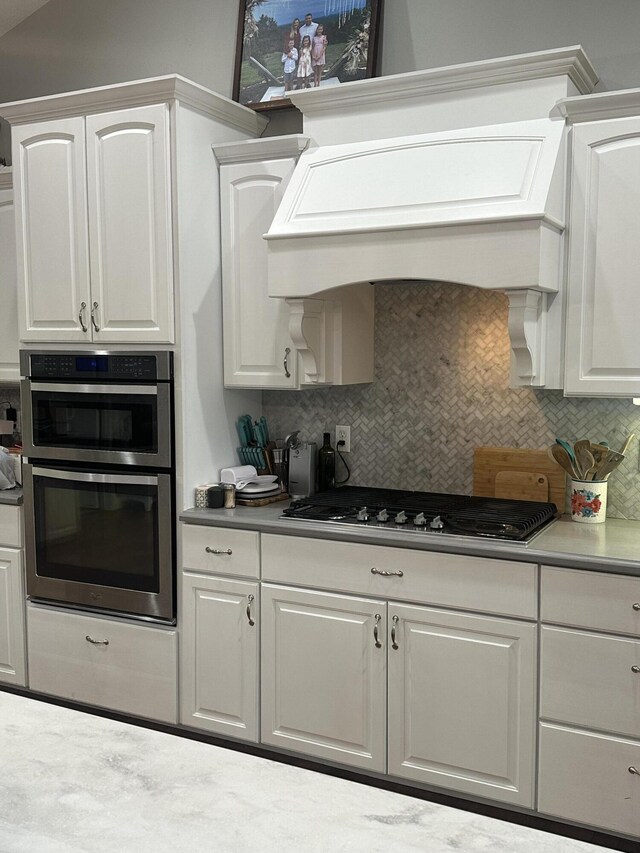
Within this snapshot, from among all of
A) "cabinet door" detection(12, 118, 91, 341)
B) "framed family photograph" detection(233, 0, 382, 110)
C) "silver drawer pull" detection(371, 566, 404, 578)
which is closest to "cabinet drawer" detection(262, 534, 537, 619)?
"silver drawer pull" detection(371, 566, 404, 578)

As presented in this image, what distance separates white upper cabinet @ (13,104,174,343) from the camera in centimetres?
331

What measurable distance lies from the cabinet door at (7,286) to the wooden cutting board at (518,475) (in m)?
2.26

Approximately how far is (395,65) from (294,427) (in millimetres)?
1547

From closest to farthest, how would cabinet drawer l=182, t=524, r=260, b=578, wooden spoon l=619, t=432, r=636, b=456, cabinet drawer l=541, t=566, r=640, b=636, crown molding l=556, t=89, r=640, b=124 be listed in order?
cabinet drawer l=541, t=566, r=640, b=636
crown molding l=556, t=89, r=640, b=124
wooden spoon l=619, t=432, r=636, b=456
cabinet drawer l=182, t=524, r=260, b=578

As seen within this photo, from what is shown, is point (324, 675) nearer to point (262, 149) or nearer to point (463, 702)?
point (463, 702)

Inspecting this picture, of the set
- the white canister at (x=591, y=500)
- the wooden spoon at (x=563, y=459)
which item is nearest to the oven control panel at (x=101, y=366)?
the wooden spoon at (x=563, y=459)

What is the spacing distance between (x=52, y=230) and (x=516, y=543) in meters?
2.23

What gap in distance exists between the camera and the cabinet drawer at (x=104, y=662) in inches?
134

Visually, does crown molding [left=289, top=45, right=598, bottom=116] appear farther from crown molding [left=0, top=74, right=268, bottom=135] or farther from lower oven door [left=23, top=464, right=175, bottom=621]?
lower oven door [left=23, top=464, right=175, bottom=621]

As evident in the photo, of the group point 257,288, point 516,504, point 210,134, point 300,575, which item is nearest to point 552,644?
point 516,504

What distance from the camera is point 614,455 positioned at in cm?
300

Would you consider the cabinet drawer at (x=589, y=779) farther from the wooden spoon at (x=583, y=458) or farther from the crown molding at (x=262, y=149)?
the crown molding at (x=262, y=149)

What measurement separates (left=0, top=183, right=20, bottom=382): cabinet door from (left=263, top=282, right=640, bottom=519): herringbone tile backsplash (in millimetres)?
1484

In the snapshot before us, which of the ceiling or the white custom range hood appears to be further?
the ceiling
